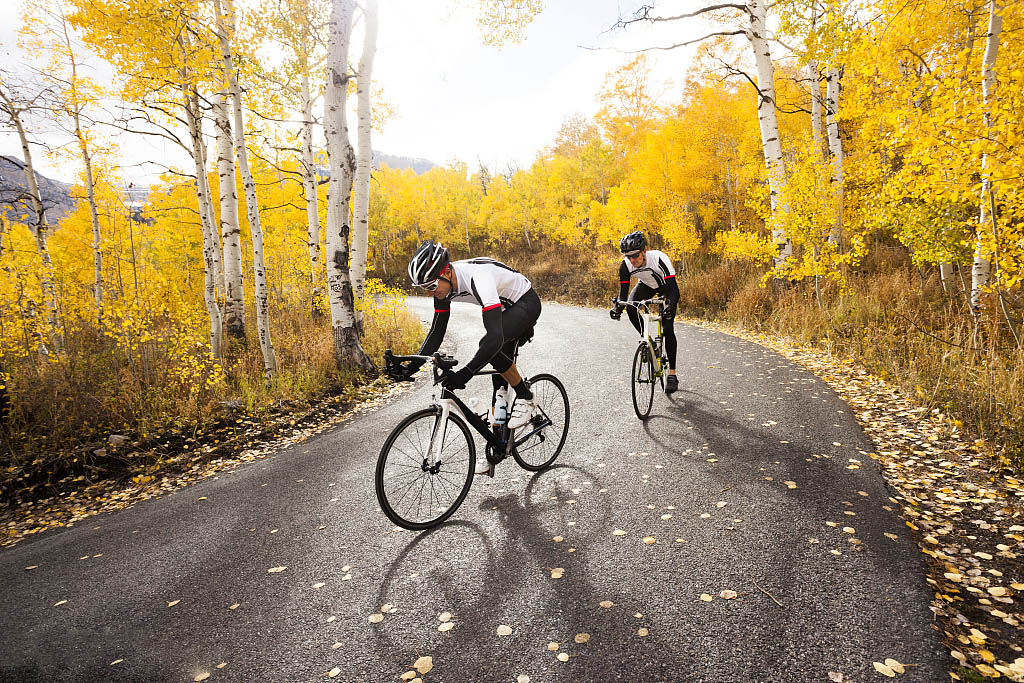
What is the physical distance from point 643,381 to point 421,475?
341cm

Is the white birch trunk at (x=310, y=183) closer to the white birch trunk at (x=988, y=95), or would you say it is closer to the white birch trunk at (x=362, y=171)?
the white birch trunk at (x=362, y=171)

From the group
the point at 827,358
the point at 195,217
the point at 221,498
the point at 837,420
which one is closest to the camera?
the point at 221,498

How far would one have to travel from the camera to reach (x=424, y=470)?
395cm

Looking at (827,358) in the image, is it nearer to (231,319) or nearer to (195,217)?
(231,319)

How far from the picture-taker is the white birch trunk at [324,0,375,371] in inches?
348

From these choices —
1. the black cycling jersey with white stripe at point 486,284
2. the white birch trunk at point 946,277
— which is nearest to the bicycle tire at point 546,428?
the black cycling jersey with white stripe at point 486,284

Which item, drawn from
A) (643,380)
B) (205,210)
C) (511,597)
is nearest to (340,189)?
(205,210)

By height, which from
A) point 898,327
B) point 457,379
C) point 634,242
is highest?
point 634,242

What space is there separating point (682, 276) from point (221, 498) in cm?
1726

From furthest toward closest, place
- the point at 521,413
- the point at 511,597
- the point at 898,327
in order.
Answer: the point at 898,327 < the point at 521,413 < the point at 511,597

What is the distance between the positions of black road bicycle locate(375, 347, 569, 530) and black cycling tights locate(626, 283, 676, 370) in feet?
9.16

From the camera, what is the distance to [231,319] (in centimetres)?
1290

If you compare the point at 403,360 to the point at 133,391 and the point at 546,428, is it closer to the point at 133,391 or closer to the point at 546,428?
the point at 546,428

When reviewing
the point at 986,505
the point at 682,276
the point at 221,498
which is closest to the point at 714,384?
the point at 986,505
